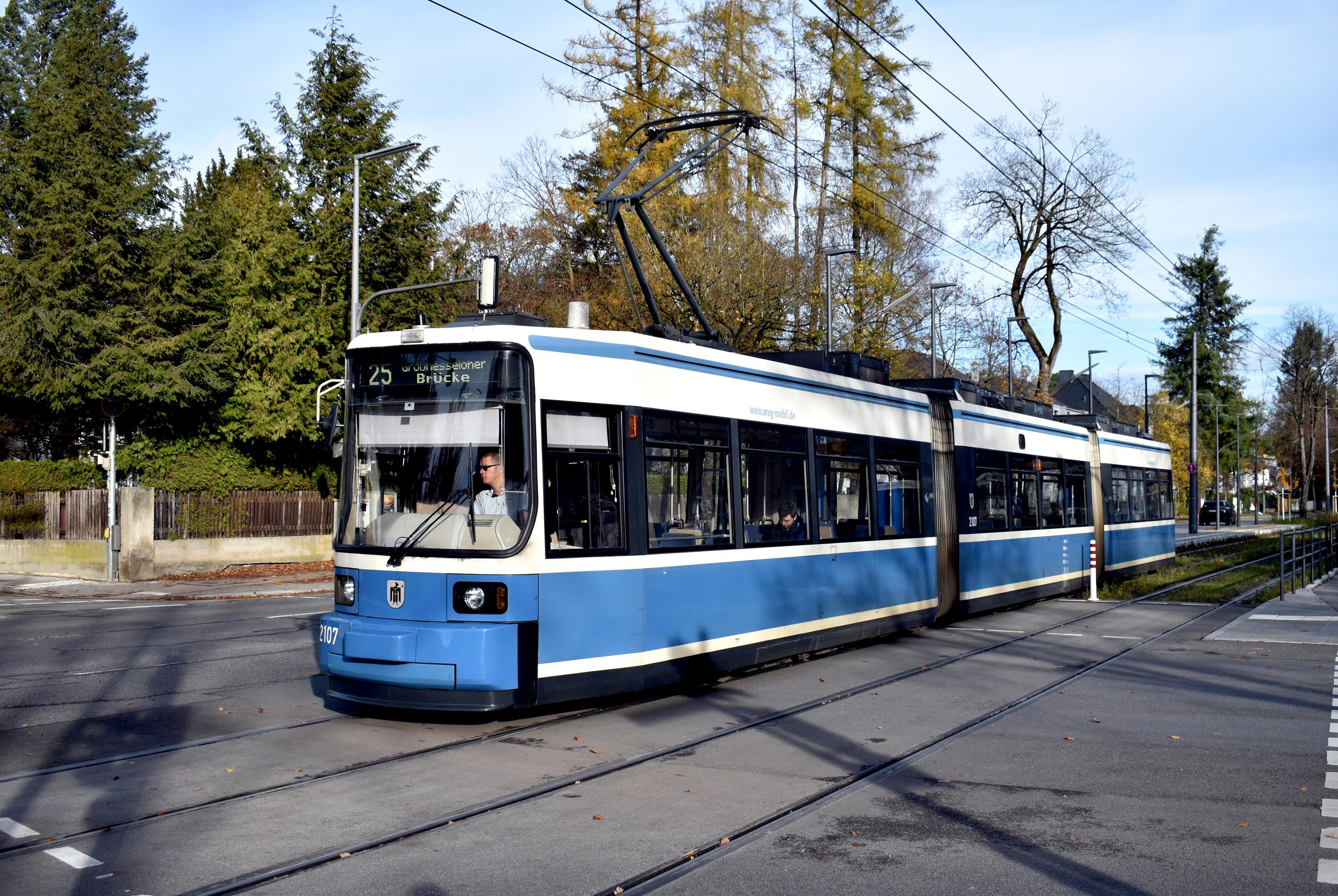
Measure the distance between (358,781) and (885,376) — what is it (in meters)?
9.77

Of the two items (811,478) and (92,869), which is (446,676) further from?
(811,478)

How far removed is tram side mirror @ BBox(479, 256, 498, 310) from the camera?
12297 mm

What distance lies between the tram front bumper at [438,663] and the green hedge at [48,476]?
894 inches

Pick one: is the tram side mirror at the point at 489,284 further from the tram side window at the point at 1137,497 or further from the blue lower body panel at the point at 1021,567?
the tram side window at the point at 1137,497

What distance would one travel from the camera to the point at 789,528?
39.9ft

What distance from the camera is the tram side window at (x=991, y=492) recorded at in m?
17.8

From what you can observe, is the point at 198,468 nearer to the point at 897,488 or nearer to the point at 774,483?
the point at 897,488

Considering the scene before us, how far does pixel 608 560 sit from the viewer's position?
956 cm

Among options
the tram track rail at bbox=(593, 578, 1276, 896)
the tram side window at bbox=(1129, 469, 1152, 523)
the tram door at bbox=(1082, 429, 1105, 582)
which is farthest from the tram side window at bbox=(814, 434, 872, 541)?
the tram side window at bbox=(1129, 469, 1152, 523)

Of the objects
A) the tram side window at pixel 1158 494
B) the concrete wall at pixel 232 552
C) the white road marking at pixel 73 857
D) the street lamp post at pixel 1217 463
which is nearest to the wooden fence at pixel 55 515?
the concrete wall at pixel 232 552

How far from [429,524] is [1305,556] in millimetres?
22153

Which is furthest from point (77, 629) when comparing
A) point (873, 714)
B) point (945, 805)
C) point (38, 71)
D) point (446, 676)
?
point (38, 71)

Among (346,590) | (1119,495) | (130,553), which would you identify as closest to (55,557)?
(130,553)

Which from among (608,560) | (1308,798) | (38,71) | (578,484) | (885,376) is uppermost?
(38,71)
